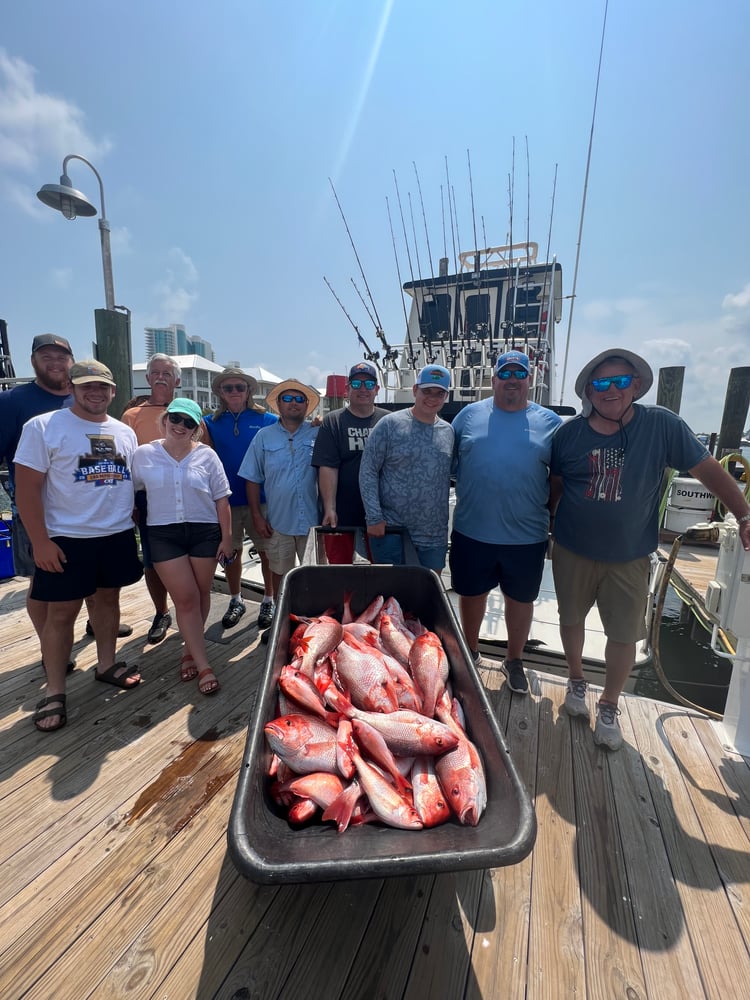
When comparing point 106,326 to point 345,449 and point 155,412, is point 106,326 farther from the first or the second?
point 345,449

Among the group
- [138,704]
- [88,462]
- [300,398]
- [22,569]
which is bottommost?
[138,704]

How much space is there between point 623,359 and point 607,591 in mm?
1306

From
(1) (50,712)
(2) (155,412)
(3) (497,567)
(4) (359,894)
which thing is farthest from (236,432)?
(4) (359,894)

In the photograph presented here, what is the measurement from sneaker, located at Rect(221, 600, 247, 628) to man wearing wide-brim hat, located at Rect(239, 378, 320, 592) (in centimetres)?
95

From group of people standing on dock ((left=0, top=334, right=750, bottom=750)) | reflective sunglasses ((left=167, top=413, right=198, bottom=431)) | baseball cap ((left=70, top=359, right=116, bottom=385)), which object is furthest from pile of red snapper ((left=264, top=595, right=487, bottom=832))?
baseball cap ((left=70, top=359, right=116, bottom=385))

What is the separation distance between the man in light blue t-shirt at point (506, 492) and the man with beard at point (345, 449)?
2.33 feet

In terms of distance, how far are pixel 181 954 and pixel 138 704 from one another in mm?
1532

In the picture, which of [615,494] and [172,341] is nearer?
[615,494]

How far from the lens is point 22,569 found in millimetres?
2965

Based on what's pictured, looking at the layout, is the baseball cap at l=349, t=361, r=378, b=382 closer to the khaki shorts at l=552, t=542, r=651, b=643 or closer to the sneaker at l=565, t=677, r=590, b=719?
the khaki shorts at l=552, t=542, r=651, b=643

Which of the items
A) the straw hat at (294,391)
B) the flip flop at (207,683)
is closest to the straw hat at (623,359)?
the straw hat at (294,391)

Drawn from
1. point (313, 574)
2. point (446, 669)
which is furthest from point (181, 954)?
point (313, 574)

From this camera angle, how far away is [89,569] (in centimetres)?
253

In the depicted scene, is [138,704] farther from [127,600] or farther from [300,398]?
[300,398]
